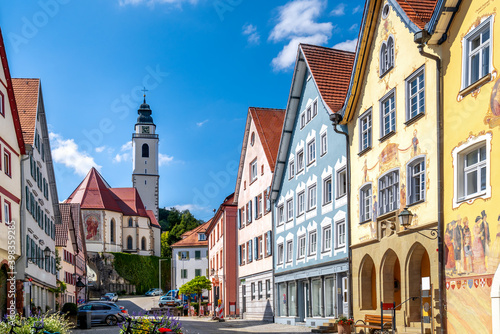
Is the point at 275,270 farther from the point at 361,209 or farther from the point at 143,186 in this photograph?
the point at 143,186

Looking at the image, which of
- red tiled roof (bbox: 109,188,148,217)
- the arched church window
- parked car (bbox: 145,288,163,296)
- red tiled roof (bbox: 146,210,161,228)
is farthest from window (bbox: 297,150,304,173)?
the arched church window

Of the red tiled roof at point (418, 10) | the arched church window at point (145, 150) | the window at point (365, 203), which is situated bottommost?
the window at point (365, 203)

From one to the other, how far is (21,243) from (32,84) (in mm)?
9429

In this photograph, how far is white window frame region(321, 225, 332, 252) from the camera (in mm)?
28562

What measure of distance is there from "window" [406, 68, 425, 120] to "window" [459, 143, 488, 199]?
2.97m

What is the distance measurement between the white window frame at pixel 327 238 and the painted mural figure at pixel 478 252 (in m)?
12.4

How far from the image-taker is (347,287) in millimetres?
26172

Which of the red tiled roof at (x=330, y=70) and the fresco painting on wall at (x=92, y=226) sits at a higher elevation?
the red tiled roof at (x=330, y=70)

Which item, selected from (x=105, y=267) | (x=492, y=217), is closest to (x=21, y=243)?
(x=492, y=217)

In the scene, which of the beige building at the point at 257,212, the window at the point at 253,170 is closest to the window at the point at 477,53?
the beige building at the point at 257,212

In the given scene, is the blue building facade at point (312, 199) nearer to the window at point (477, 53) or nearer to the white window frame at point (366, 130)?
the white window frame at point (366, 130)

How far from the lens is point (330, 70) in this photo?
101ft

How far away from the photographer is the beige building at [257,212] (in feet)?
130

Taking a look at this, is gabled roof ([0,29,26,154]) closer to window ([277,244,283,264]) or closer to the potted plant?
window ([277,244,283,264])
